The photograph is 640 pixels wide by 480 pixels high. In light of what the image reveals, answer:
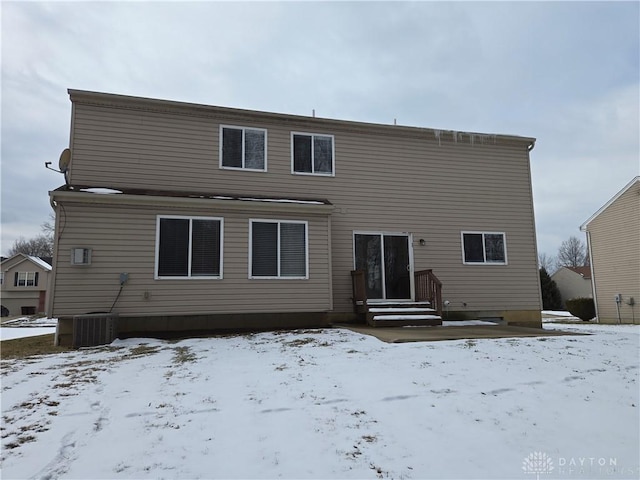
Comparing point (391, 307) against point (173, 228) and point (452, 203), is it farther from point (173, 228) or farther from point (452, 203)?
point (173, 228)

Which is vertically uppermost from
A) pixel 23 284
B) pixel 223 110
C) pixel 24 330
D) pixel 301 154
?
pixel 223 110

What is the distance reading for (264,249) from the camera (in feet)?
32.2

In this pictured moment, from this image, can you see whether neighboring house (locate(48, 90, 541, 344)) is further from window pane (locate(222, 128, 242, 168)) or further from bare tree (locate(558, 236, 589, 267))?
bare tree (locate(558, 236, 589, 267))

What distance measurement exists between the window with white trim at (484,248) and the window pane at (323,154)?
14.6 ft

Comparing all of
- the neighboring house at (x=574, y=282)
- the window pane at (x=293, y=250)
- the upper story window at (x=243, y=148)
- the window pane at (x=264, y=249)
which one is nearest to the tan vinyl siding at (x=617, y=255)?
the window pane at (x=293, y=250)

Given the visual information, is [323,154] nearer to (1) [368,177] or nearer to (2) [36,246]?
(1) [368,177]

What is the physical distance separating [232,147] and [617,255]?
59.3ft

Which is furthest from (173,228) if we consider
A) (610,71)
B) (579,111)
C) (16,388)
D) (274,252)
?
(579,111)

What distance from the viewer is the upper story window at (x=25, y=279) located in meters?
38.0

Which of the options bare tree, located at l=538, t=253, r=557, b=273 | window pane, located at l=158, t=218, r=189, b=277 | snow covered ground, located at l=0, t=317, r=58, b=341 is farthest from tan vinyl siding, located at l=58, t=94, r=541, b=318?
bare tree, located at l=538, t=253, r=557, b=273

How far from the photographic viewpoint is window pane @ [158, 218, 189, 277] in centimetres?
919

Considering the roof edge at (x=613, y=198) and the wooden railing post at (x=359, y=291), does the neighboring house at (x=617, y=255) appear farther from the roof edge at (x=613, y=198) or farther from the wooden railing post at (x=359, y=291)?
the wooden railing post at (x=359, y=291)

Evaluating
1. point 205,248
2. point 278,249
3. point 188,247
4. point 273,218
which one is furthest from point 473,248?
point 188,247

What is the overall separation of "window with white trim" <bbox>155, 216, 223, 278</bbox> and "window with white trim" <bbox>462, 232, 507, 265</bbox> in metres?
7.05
